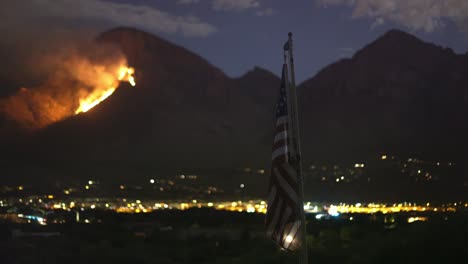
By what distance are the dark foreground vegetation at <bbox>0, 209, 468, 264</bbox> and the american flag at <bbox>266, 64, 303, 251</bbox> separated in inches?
396

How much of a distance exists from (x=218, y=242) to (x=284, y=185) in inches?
1243

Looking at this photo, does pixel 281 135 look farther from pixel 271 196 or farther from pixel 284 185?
pixel 271 196

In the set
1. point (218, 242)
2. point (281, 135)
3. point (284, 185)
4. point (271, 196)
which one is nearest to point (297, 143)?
point (281, 135)

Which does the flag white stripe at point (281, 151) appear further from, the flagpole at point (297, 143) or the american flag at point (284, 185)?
the flagpole at point (297, 143)

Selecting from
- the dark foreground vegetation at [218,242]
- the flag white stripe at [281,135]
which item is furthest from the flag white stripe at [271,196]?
the dark foreground vegetation at [218,242]

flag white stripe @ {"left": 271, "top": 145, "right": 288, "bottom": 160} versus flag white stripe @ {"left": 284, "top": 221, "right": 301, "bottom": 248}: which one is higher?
flag white stripe @ {"left": 271, "top": 145, "right": 288, "bottom": 160}

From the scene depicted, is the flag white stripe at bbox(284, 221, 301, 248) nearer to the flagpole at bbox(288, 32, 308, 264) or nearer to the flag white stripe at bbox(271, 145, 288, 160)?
the flagpole at bbox(288, 32, 308, 264)

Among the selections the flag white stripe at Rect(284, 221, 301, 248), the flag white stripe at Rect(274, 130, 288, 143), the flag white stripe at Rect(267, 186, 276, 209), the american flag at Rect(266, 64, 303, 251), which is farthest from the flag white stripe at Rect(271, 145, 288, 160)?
the flag white stripe at Rect(284, 221, 301, 248)

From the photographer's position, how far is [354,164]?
87.4 meters

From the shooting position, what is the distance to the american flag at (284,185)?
981cm

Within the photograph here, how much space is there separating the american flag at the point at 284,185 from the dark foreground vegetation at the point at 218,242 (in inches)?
396

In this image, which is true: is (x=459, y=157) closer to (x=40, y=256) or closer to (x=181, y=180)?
(x=181, y=180)

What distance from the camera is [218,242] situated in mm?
40969

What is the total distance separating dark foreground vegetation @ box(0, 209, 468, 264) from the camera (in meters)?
21.1
